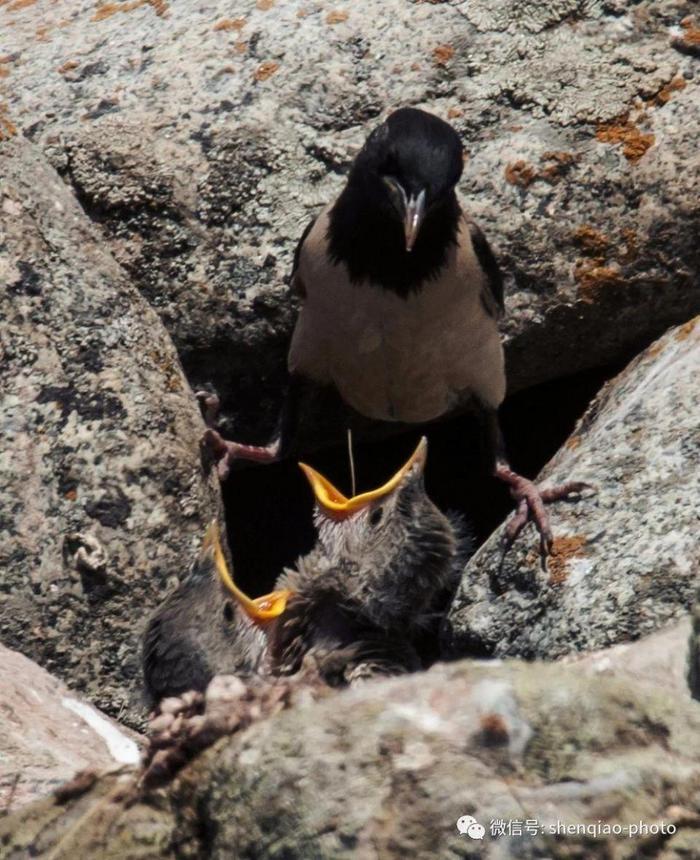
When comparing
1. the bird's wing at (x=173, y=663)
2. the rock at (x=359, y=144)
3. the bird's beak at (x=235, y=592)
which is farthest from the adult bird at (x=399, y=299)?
the bird's wing at (x=173, y=663)

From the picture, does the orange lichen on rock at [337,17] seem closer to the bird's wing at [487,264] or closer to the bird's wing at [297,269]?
the bird's wing at [297,269]

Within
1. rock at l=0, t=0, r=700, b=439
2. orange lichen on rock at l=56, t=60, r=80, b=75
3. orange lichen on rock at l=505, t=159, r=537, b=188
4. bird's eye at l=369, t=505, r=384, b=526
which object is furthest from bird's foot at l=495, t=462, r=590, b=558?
orange lichen on rock at l=56, t=60, r=80, b=75

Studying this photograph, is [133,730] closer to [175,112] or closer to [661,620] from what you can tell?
[661,620]

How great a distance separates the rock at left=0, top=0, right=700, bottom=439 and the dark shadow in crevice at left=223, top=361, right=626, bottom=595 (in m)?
0.27

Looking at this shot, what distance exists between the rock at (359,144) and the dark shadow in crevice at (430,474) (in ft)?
0.90

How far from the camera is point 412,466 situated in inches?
197

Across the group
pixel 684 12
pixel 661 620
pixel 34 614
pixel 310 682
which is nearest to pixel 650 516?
pixel 661 620

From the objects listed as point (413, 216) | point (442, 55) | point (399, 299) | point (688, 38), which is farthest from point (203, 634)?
point (688, 38)

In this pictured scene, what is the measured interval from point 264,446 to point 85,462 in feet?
4.32

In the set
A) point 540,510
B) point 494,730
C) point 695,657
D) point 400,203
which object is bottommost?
point 540,510

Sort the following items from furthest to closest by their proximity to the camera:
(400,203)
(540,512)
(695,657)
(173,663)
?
(400,203), (540,512), (173,663), (695,657)

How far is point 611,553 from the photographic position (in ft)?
15.9

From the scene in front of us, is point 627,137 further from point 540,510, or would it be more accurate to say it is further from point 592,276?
point 540,510

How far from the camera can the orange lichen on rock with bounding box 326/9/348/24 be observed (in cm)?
648
